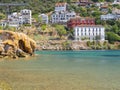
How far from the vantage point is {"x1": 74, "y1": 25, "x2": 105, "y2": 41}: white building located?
143 meters

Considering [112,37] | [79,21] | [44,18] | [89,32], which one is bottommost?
[112,37]

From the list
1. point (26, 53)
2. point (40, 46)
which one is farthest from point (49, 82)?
point (40, 46)

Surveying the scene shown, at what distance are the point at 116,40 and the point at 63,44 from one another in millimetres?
21147

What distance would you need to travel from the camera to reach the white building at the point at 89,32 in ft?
469

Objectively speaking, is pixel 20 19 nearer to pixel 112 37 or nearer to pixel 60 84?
pixel 112 37

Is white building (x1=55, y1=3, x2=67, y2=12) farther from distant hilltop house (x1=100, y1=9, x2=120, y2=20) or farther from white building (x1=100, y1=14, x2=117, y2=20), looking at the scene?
white building (x1=100, y1=14, x2=117, y2=20)

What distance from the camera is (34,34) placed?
5679 inches

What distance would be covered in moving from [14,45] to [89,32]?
3104 inches

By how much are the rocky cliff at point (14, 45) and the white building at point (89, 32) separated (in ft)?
235

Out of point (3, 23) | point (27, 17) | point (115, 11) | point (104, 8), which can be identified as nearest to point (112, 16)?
point (115, 11)

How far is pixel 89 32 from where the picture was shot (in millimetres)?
144625

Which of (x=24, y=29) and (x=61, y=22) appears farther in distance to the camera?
(x=61, y=22)

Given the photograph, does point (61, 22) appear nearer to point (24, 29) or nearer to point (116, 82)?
point (24, 29)

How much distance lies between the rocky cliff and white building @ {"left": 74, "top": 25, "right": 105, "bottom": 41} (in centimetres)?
7154
